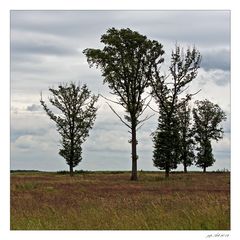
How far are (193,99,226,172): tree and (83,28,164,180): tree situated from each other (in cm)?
1851

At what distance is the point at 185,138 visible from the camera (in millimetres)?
65438

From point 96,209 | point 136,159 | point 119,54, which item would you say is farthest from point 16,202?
point 119,54

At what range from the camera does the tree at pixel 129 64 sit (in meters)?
50.0

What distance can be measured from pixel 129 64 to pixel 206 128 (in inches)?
921

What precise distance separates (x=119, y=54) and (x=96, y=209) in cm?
3458

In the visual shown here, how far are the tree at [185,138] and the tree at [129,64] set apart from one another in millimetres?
5633

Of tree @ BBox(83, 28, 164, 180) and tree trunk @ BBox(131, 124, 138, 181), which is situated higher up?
tree @ BBox(83, 28, 164, 180)

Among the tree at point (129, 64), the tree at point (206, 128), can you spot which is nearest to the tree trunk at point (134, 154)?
the tree at point (129, 64)

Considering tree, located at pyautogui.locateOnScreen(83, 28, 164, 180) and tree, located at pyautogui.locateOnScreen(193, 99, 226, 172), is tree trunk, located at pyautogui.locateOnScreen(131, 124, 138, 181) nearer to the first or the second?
tree, located at pyautogui.locateOnScreen(83, 28, 164, 180)

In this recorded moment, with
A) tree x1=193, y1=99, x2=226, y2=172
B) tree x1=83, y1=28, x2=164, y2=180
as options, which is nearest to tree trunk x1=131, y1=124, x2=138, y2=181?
tree x1=83, y1=28, x2=164, y2=180

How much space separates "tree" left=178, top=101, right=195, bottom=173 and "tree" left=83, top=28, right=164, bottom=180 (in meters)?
5.63

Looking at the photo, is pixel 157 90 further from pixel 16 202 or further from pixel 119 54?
pixel 16 202

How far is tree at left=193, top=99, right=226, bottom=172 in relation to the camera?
69625mm

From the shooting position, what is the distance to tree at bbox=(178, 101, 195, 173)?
198ft
